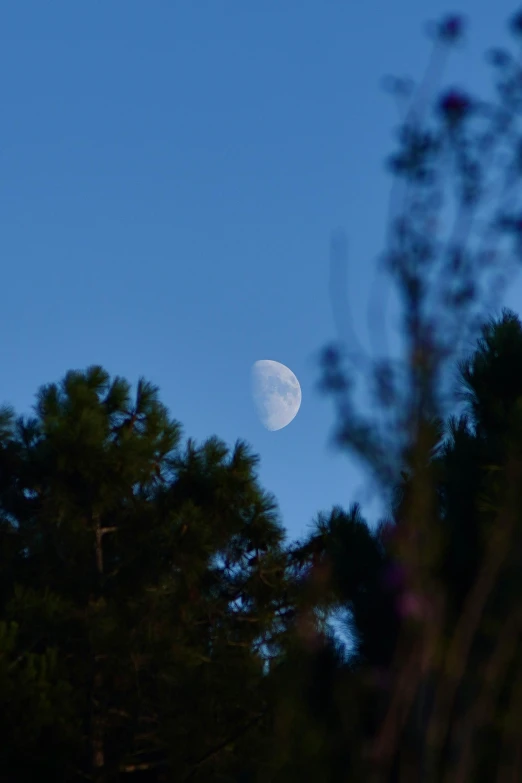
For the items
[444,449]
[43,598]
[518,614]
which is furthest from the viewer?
[43,598]

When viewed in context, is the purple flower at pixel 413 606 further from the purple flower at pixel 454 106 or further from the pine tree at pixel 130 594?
the pine tree at pixel 130 594

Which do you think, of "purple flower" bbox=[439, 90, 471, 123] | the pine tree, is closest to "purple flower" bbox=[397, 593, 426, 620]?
"purple flower" bbox=[439, 90, 471, 123]

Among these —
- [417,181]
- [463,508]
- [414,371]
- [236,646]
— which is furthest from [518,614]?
[236,646]

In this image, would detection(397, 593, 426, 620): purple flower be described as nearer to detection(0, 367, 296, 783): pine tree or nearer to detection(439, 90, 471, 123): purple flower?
detection(439, 90, 471, 123): purple flower

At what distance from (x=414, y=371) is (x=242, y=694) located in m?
4.98

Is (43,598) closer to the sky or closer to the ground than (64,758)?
closer to the sky

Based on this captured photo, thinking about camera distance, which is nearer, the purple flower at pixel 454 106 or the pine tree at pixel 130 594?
the purple flower at pixel 454 106

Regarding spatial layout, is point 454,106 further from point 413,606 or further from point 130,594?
point 130,594

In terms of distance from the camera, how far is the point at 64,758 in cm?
601

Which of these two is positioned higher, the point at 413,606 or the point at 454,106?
the point at 454,106

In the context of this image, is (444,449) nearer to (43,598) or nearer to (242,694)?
(242,694)

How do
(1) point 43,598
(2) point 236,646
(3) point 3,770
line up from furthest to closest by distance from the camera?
(2) point 236,646 < (1) point 43,598 < (3) point 3,770

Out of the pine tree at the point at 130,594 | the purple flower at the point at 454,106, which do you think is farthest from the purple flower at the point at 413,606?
the pine tree at the point at 130,594

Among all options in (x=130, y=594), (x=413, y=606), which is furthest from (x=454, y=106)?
(x=130, y=594)
